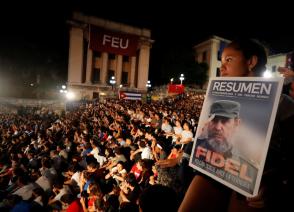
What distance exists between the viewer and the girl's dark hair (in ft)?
5.92

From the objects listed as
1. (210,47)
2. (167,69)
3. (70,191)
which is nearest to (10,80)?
(167,69)

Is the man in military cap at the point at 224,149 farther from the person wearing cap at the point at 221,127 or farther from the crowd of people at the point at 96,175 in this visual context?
the crowd of people at the point at 96,175

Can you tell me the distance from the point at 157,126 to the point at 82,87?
3707 cm

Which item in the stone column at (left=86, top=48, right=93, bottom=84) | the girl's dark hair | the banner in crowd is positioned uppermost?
the stone column at (left=86, top=48, right=93, bottom=84)

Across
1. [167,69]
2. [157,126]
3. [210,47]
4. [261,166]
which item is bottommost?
[157,126]

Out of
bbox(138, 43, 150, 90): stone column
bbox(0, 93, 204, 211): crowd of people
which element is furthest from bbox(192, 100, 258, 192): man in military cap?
bbox(138, 43, 150, 90): stone column

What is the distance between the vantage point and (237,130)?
1.53 meters

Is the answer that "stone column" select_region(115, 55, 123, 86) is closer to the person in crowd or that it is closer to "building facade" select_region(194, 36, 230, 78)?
"building facade" select_region(194, 36, 230, 78)

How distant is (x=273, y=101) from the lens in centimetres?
139

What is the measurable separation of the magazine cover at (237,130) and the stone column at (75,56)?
45850 millimetres

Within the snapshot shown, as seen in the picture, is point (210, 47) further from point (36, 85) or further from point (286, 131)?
point (286, 131)

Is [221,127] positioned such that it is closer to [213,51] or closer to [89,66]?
[89,66]

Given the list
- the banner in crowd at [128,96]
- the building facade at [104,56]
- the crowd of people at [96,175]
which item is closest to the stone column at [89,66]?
the building facade at [104,56]

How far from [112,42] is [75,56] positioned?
7474 mm
